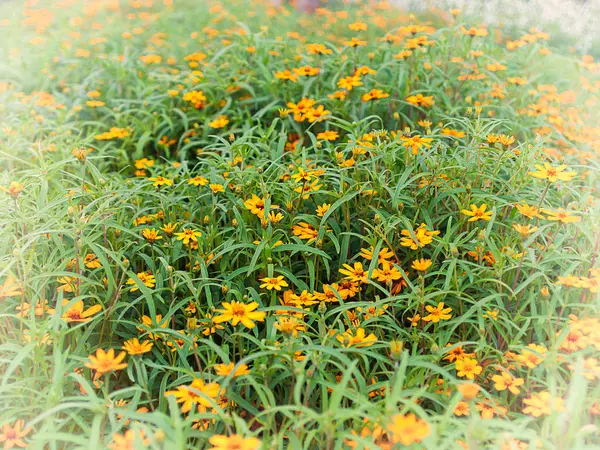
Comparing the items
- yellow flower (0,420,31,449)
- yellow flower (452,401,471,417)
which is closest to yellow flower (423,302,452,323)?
yellow flower (452,401,471,417)

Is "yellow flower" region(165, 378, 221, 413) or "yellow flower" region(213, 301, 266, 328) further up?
"yellow flower" region(213, 301, 266, 328)

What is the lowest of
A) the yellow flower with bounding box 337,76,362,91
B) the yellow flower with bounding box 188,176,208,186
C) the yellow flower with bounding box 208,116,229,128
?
the yellow flower with bounding box 188,176,208,186

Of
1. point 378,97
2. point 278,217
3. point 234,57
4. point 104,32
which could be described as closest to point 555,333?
point 278,217

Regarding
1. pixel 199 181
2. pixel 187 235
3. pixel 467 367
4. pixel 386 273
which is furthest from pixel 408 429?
pixel 199 181

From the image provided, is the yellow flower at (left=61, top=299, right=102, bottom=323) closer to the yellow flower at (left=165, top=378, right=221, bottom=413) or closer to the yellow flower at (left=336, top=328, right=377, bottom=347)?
the yellow flower at (left=165, top=378, right=221, bottom=413)

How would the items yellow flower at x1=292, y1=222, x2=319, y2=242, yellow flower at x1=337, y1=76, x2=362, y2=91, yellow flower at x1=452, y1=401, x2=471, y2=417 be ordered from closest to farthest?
yellow flower at x1=452, y1=401, x2=471, y2=417
yellow flower at x1=292, y1=222, x2=319, y2=242
yellow flower at x1=337, y1=76, x2=362, y2=91

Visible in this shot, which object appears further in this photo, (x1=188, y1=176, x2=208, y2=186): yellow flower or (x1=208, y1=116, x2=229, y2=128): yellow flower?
(x1=208, y1=116, x2=229, y2=128): yellow flower

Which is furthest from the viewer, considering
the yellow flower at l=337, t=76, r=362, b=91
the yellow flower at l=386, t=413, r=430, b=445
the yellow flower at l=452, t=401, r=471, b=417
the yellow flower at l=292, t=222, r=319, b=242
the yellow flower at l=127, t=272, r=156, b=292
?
the yellow flower at l=337, t=76, r=362, b=91

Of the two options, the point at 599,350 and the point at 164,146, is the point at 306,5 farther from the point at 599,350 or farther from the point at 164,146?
the point at 599,350
